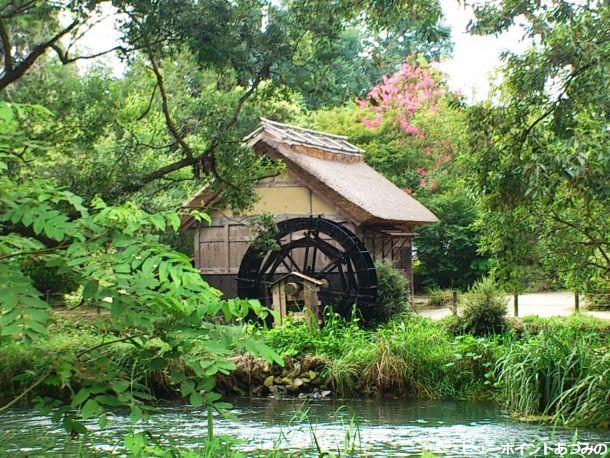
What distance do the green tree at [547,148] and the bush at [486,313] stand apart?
2.23 meters

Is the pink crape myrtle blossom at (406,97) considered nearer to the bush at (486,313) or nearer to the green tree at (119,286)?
the bush at (486,313)

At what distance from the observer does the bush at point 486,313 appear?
1214 cm

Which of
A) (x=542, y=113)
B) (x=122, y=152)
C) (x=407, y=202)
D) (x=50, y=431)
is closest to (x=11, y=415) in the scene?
(x=50, y=431)

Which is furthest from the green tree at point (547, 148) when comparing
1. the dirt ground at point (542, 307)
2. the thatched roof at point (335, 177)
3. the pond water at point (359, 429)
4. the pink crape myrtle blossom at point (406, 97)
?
the pink crape myrtle blossom at point (406, 97)

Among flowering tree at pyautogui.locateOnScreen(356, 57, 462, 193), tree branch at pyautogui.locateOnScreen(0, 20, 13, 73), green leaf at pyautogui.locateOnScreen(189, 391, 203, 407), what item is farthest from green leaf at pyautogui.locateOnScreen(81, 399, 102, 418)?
flowering tree at pyautogui.locateOnScreen(356, 57, 462, 193)

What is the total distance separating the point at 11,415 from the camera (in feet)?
30.7

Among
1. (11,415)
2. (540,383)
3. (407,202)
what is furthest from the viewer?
(407,202)

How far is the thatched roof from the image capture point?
1603 cm

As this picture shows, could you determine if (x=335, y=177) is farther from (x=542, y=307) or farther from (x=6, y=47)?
(x=6, y=47)

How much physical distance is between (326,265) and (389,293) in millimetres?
1989

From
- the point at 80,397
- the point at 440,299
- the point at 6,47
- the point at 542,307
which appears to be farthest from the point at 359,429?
the point at 440,299

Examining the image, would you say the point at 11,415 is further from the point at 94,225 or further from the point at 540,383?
the point at 94,225

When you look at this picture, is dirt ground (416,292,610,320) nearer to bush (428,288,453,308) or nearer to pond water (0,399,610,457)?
bush (428,288,453,308)

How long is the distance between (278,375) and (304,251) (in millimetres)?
5832
